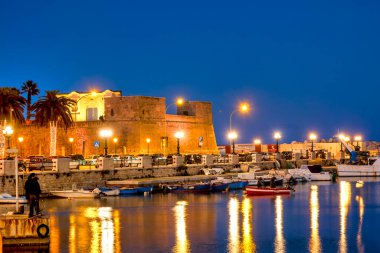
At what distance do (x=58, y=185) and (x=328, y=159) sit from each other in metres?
44.8

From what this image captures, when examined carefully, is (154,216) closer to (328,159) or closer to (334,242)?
(334,242)

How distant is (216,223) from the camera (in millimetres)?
30672

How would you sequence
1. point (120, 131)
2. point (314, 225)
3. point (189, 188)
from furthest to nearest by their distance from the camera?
point (120, 131), point (189, 188), point (314, 225)

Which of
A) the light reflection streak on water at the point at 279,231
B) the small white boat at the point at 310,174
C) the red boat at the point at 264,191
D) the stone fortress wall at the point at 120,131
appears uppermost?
the stone fortress wall at the point at 120,131

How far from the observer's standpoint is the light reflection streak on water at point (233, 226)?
24.4 m

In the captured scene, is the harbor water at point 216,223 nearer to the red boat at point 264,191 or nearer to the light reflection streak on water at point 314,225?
the light reflection streak on water at point 314,225

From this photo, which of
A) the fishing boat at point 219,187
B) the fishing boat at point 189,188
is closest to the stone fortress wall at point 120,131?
the fishing boat at point 219,187

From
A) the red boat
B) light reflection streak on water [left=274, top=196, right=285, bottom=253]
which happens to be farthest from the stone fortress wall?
light reflection streak on water [left=274, top=196, right=285, bottom=253]

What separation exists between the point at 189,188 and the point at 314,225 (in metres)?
17.6

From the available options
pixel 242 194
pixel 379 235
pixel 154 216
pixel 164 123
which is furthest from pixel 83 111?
pixel 379 235

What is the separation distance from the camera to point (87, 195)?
41.6 metres

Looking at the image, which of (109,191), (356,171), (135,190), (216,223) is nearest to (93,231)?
(216,223)

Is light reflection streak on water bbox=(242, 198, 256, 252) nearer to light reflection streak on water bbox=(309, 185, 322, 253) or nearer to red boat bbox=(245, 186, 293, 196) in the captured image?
light reflection streak on water bbox=(309, 185, 322, 253)

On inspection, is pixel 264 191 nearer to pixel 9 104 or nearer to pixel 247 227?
pixel 247 227
